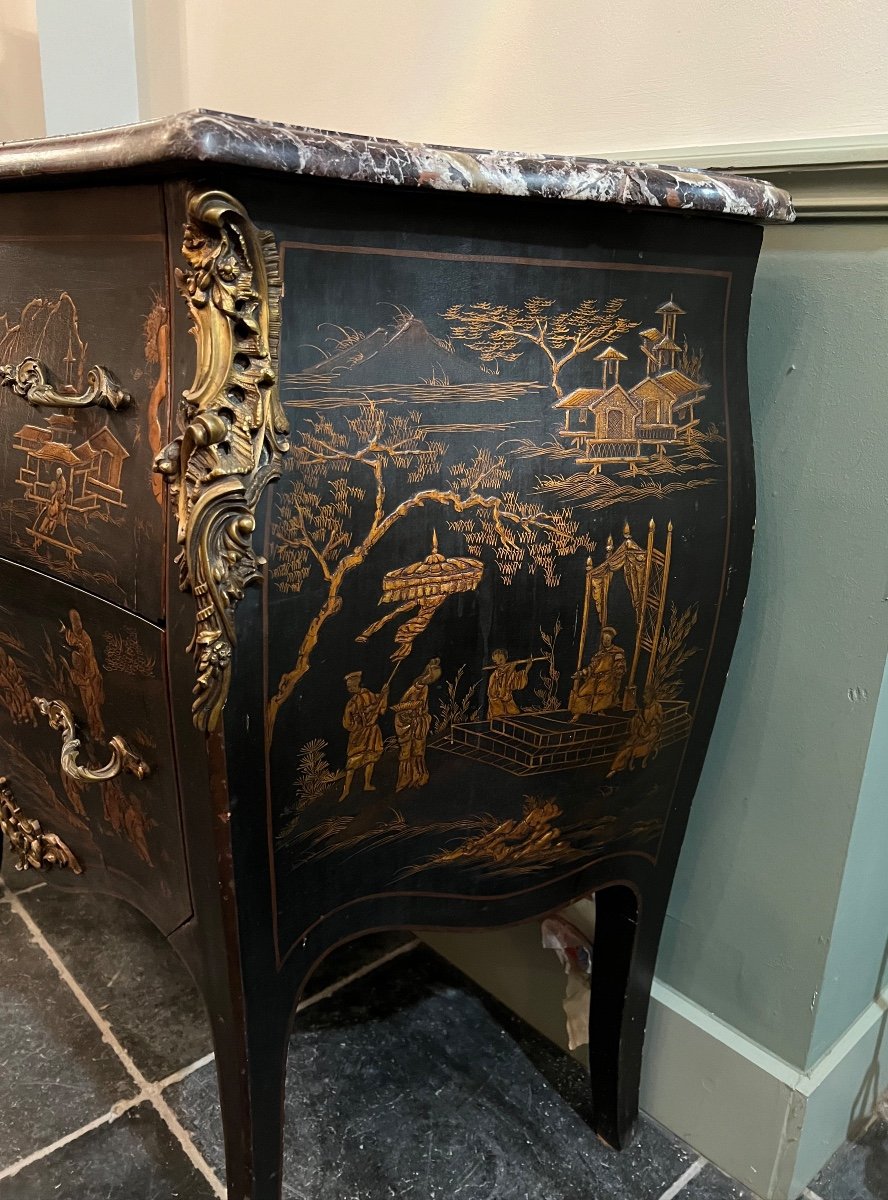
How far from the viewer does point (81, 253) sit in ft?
2.14

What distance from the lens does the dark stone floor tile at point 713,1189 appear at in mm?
1031

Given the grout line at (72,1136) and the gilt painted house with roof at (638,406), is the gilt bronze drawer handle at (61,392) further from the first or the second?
the grout line at (72,1136)

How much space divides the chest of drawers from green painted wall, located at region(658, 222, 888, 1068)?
80 millimetres

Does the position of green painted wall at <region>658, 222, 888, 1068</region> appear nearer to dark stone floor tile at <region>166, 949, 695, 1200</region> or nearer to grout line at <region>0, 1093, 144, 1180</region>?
dark stone floor tile at <region>166, 949, 695, 1200</region>

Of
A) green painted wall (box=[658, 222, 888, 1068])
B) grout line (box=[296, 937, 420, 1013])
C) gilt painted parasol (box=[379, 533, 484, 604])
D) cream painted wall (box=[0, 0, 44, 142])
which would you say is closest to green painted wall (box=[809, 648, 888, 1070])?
green painted wall (box=[658, 222, 888, 1068])

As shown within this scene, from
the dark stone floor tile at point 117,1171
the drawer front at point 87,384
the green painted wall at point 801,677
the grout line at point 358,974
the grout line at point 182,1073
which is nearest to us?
the drawer front at point 87,384

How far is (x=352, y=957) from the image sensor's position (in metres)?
1.37

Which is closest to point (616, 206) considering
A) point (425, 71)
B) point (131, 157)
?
point (131, 157)

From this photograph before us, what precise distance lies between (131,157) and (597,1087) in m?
1.03

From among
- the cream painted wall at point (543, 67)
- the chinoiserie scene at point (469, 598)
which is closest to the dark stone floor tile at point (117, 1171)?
the chinoiserie scene at point (469, 598)

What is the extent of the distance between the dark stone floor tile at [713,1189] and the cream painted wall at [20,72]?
1702mm

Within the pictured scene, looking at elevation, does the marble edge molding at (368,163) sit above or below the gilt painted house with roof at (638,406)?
above

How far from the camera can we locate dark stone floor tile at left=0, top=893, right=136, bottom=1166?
1.08 m

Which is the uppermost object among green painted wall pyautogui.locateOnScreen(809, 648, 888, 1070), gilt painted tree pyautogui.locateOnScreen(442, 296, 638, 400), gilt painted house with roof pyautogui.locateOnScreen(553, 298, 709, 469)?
gilt painted tree pyautogui.locateOnScreen(442, 296, 638, 400)
